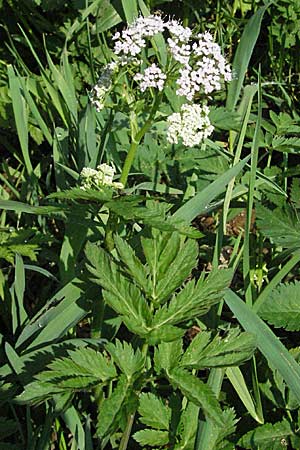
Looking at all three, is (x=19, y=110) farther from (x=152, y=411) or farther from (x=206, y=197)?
(x=152, y=411)

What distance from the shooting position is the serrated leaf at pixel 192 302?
138 cm

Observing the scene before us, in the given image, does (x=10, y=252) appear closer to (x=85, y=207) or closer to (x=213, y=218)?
(x=85, y=207)

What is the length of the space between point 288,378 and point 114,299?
41 cm

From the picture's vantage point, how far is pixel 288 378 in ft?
4.79

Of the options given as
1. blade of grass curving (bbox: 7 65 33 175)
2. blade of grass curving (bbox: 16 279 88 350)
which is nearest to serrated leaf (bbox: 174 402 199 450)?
blade of grass curving (bbox: 16 279 88 350)

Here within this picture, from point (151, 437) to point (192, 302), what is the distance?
0.96 feet

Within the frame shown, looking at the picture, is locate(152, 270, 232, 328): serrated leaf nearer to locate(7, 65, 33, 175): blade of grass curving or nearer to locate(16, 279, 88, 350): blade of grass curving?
locate(16, 279, 88, 350): blade of grass curving

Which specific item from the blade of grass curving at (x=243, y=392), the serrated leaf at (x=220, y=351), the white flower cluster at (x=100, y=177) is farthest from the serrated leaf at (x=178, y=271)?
the blade of grass curving at (x=243, y=392)

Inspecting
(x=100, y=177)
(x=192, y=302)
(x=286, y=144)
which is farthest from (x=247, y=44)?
(x=192, y=302)

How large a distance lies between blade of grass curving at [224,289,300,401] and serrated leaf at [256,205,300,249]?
23cm

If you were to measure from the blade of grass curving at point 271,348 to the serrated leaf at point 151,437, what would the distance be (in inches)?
10.7

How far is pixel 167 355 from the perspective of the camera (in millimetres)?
1370

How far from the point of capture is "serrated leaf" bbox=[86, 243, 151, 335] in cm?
137

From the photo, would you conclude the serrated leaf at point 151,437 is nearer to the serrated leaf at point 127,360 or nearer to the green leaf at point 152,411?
the green leaf at point 152,411
